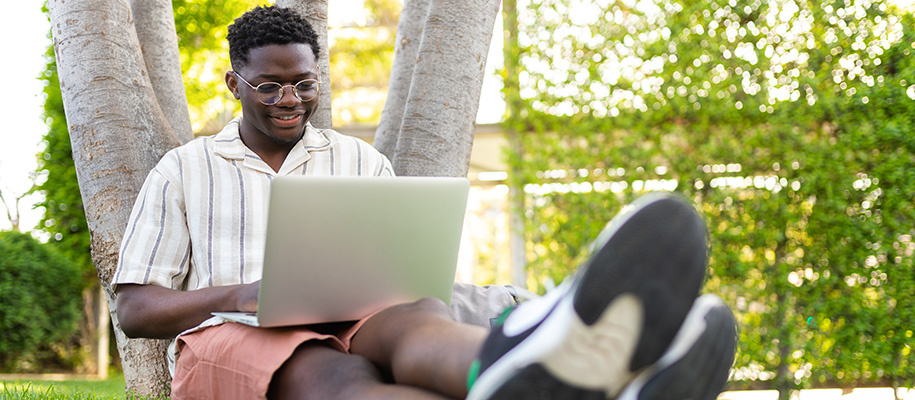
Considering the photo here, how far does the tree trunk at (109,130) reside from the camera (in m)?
2.48

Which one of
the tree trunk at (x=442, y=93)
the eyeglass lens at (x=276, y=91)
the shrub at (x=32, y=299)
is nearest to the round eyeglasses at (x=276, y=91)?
the eyeglass lens at (x=276, y=91)

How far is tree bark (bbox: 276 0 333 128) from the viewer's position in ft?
9.01

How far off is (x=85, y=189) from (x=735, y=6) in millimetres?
3990

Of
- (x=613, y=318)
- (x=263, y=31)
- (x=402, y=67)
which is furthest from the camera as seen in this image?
(x=402, y=67)

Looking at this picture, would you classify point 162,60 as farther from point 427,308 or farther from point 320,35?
point 427,308

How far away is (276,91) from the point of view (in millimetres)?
2205

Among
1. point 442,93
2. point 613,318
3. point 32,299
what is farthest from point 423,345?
point 32,299

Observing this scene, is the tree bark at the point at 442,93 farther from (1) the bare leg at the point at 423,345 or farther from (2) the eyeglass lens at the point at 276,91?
(1) the bare leg at the point at 423,345

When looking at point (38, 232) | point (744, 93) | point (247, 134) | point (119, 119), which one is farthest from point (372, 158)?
point (38, 232)

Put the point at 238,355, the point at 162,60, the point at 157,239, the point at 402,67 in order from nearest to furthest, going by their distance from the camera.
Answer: the point at 238,355, the point at 157,239, the point at 162,60, the point at 402,67

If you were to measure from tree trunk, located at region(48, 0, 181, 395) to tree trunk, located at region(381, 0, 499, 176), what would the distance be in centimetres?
88

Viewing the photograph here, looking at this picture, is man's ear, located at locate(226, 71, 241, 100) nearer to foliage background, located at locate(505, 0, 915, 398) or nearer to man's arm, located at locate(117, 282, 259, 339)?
man's arm, located at locate(117, 282, 259, 339)

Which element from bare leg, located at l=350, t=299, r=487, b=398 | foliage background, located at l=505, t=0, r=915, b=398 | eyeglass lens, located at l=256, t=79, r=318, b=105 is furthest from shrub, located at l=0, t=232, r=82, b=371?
bare leg, located at l=350, t=299, r=487, b=398

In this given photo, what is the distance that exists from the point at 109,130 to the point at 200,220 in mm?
737
